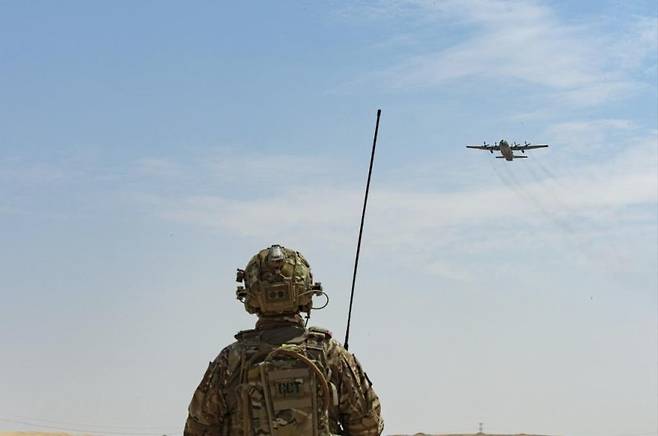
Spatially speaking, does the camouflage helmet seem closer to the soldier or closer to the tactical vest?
the soldier

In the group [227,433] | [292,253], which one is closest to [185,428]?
[227,433]

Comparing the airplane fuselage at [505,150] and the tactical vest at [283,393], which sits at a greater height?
the airplane fuselage at [505,150]

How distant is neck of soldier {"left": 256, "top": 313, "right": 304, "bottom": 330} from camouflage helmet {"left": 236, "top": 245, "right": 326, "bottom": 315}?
0.04m

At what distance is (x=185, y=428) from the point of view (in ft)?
30.9

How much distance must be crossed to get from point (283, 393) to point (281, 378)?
0.11m

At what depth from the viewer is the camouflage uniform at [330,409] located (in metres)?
9.35

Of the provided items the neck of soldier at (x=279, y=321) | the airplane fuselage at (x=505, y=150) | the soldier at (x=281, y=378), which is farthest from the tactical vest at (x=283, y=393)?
the airplane fuselage at (x=505, y=150)

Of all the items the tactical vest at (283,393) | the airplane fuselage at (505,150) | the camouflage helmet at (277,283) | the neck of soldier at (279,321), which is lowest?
the tactical vest at (283,393)

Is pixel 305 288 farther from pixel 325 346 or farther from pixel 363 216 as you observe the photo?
pixel 363 216

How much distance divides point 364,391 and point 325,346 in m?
0.43

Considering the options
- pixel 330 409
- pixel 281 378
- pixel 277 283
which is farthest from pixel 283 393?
pixel 277 283

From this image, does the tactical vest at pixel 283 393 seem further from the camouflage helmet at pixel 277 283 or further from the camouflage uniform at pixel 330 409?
the camouflage helmet at pixel 277 283

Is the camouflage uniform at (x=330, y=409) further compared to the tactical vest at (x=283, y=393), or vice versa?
the camouflage uniform at (x=330, y=409)

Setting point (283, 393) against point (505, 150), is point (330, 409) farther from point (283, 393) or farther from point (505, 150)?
point (505, 150)
